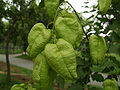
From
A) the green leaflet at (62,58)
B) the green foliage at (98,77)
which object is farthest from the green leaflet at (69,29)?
the green foliage at (98,77)

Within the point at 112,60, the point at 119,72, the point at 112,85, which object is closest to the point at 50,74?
the point at 112,85

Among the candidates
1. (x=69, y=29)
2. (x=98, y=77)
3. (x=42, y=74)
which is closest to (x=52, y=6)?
(x=69, y=29)

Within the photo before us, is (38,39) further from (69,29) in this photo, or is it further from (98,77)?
(98,77)

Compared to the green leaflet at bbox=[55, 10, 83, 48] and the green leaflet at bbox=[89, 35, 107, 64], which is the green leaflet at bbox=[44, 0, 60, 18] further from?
the green leaflet at bbox=[89, 35, 107, 64]

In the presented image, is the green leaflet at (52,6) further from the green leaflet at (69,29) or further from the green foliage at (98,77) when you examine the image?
the green foliage at (98,77)

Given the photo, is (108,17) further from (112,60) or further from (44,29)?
(44,29)

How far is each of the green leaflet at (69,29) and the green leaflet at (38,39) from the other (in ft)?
0.12

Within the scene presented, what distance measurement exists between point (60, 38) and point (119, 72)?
117cm

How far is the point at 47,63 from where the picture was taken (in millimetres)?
727

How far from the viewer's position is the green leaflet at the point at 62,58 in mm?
689

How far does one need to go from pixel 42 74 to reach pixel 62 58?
0.26ft

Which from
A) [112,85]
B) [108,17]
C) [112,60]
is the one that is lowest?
[112,85]

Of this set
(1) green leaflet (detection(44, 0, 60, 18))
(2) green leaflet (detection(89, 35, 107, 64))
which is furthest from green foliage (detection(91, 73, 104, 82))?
(1) green leaflet (detection(44, 0, 60, 18))

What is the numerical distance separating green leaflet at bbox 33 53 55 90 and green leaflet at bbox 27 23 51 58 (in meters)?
0.02
